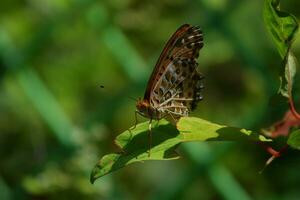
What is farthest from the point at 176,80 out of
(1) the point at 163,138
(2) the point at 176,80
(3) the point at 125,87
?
(3) the point at 125,87

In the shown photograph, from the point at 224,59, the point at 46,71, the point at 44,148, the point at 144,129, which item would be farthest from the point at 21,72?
the point at 144,129

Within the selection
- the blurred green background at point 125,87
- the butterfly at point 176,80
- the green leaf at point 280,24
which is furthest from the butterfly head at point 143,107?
the blurred green background at point 125,87

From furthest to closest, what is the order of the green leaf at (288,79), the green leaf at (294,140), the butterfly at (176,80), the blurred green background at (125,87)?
the blurred green background at (125,87), the butterfly at (176,80), the green leaf at (288,79), the green leaf at (294,140)

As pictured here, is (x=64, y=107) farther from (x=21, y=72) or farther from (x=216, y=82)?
(x=216, y=82)

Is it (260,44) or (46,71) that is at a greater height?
(46,71)

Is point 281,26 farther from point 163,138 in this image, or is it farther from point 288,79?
point 163,138

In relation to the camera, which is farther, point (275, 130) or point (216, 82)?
point (216, 82)

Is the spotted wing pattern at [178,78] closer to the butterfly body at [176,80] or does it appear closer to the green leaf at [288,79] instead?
the butterfly body at [176,80]
